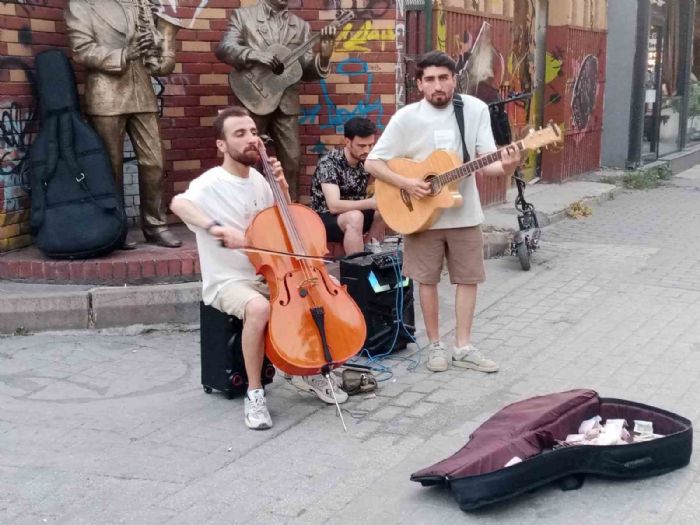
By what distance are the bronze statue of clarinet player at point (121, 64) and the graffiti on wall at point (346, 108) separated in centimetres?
167

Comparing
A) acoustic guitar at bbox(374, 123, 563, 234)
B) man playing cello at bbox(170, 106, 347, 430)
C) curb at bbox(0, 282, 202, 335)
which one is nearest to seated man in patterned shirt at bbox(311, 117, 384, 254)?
acoustic guitar at bbox(374, 123, 563, 234)

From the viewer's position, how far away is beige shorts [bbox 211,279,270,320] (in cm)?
430

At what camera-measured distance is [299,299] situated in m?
4.20

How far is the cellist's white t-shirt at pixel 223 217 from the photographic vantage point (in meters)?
4.40

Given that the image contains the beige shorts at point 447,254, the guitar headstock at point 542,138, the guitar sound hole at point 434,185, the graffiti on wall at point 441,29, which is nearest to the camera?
the guitar headstock at point 542,138

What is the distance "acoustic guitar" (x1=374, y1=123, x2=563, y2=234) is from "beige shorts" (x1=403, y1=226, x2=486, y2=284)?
0.47ft

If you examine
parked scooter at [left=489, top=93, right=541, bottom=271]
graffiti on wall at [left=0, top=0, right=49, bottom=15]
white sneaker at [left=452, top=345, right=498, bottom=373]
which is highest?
graffiti on wall at [left=0, top=0, right=49, bottom=15]

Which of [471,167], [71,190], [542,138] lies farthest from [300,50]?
[542,138]

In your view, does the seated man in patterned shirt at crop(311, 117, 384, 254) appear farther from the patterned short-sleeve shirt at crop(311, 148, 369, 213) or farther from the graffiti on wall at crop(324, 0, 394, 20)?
the graffiti on wall at crop(324, 0, 394, 20)

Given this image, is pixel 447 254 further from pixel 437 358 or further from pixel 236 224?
pixel 236 224

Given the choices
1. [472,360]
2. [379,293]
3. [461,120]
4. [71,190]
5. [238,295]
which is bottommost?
[472,360]

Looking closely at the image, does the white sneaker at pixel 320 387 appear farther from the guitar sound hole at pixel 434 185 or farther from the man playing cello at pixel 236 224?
the guitar sound hole at pixel 434 185

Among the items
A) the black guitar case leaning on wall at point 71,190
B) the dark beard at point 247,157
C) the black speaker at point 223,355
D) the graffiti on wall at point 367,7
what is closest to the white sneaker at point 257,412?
the black speaker at point 223,355

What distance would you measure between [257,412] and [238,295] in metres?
0.57
